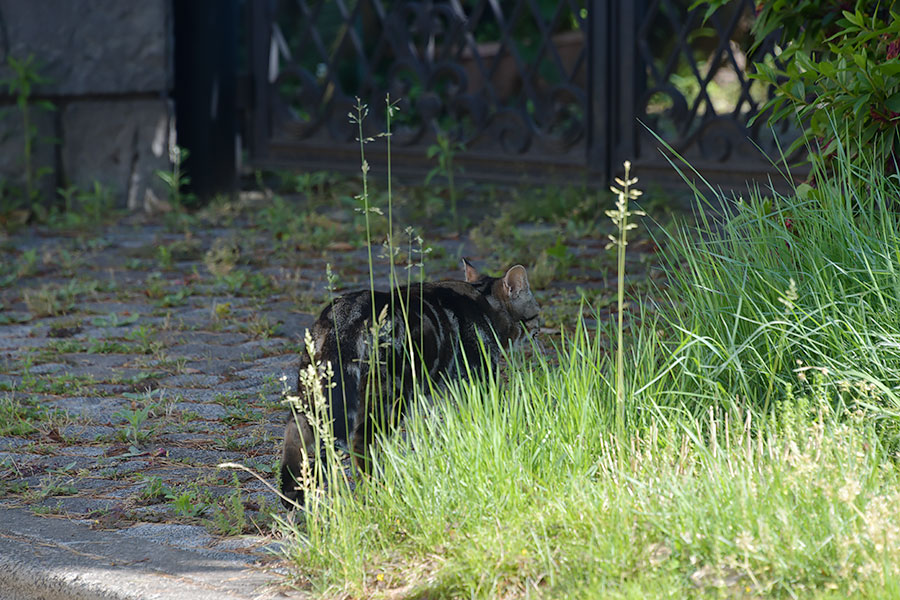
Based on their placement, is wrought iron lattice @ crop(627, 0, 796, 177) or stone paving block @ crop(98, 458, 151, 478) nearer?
stone paving block @ crop(98, 458, 151, 478)

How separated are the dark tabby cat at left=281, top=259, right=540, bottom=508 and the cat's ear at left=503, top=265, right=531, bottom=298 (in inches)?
5.9

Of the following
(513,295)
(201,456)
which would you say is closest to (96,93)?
(201,456)

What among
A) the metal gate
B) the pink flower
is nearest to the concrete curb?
the pink flower

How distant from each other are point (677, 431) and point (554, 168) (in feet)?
15.2

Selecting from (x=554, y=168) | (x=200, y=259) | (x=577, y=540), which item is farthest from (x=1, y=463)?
(x=554, y=168)

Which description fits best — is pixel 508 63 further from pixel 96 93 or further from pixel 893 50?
pixel 893 50

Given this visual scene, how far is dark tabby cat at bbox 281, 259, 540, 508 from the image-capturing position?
312cm

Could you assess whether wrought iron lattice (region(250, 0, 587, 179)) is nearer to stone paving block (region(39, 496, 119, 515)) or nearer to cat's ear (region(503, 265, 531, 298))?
cat's ear (region(503, 265, 531, 298))

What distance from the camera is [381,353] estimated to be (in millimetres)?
3186

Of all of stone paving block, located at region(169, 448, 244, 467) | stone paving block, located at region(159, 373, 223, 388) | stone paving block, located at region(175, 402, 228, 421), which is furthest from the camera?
stone paving block, located at region(159, 373, 223, 388)

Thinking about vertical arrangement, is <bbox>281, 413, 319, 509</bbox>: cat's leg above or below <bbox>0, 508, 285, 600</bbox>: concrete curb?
above

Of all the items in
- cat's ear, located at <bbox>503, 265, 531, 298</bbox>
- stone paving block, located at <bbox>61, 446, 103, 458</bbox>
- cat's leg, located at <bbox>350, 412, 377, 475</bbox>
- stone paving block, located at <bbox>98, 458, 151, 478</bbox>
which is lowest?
stone paving block, located at <bbox>98, 458, 151, 478</bbox>

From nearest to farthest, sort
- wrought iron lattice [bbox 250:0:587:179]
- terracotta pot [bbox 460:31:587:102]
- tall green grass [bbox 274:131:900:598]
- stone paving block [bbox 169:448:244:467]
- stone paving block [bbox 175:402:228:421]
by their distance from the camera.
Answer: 1. tall green grass [bbox 274:131:900:598]
2. stone paving block [bbox 169:448:244:467]
3. stone paving block [bbox 175:402:228:421]
4. wrought iron lattice [bbox 250:0:587:179]
5. terracotta pot [bbox 460:31:587:102]

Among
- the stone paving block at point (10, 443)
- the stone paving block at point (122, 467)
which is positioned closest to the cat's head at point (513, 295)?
the stone paving block at point (122, 467)
